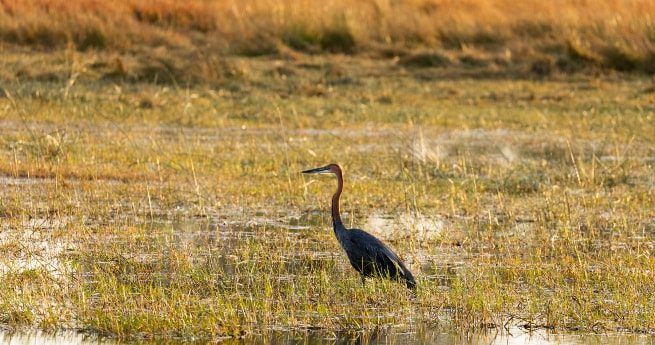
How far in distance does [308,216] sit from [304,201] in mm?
536

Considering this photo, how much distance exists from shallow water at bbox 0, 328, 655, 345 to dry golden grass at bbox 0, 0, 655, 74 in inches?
590

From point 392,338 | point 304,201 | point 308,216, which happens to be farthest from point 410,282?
point 304,201

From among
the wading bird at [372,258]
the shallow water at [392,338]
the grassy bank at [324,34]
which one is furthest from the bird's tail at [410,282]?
the grassy bank at [324,34]

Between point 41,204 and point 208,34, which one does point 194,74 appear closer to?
point 208,34

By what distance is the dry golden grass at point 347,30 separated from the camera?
2206cm

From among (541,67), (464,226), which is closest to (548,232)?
(464,226)

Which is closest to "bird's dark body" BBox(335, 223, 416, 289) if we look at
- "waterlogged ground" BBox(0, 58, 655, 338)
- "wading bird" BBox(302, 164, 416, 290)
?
"wading bird" BBox(302, 164, 416, 290)

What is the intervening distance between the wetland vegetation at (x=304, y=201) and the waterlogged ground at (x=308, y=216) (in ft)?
0.08

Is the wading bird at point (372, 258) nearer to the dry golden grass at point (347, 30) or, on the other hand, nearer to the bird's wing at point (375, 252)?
the bird's wing at point (375, 252)

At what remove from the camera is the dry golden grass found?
869 inches

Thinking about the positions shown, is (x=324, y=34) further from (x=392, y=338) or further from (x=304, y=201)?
(x=392, y=338)

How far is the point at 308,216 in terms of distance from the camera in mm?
10250

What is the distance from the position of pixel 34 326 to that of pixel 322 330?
1426 millimetres

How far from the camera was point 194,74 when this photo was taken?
19516 mm
